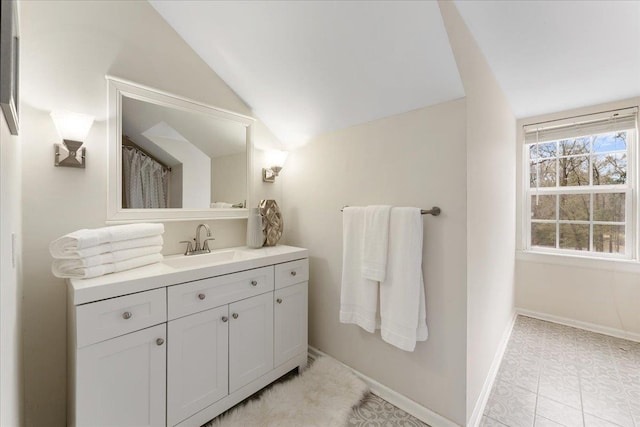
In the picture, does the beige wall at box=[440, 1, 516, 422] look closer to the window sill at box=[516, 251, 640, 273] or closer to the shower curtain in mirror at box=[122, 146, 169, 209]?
the window sill at box=[516, 251, 640, 273]

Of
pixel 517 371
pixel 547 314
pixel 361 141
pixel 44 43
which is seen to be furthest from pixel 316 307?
pixel 547 314

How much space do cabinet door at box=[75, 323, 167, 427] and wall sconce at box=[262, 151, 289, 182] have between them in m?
1.36

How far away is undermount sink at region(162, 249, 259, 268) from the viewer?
1672 mm

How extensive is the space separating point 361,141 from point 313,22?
0.75m

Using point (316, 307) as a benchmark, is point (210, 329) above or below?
above

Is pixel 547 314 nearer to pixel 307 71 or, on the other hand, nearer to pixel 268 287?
pixel 268 287

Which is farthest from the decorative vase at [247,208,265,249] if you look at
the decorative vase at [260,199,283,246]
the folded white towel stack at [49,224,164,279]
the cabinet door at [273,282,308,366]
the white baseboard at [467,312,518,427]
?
the white baseboard at [467,312,518,427]

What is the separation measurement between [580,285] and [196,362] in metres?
3.47

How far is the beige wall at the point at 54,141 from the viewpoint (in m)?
1.32

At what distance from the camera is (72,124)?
1363mm

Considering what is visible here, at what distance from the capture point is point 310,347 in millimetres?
2234

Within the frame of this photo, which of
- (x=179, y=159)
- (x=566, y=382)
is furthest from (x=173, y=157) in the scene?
(x=566, y=382)

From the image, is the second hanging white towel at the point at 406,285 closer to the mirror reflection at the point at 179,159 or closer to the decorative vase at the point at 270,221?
the decorative vase at the point at 270,221

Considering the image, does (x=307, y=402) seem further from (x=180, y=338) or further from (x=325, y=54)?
(x=325, y=54)
